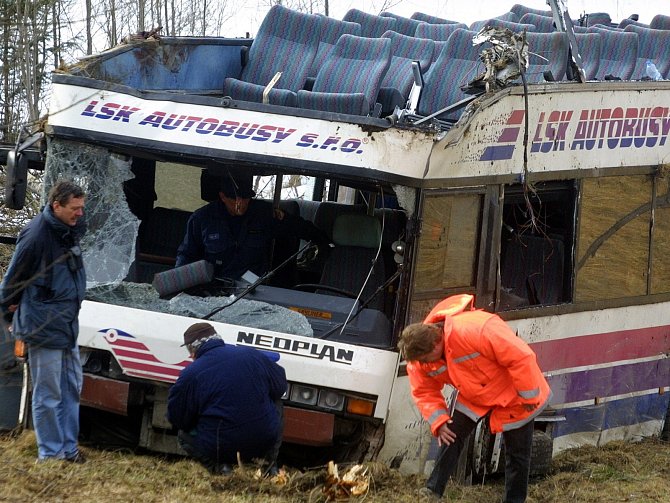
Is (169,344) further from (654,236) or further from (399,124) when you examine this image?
(654,236)

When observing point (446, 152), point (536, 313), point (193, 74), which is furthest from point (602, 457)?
point (193, 74)

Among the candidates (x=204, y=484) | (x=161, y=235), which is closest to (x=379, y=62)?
(x=161, y=235)

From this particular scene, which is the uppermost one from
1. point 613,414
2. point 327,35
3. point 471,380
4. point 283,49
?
point 327,35

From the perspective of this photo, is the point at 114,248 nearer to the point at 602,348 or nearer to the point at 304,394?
the point at 304,394

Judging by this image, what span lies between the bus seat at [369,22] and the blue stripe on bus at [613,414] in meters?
4.31

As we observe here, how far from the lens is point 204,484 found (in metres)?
6.04

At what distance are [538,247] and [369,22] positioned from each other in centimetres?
367

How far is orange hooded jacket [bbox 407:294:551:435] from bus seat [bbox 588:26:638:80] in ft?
15.7

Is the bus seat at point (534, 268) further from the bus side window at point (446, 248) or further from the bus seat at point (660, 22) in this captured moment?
the bus seat at point (660, 22)

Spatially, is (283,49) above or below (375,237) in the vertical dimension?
above

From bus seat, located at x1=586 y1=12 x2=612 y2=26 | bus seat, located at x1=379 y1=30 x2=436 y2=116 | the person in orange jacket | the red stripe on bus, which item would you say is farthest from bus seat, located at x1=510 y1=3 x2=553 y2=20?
the person in orange jacket

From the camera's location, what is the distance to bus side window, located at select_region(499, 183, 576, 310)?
24.3 feet

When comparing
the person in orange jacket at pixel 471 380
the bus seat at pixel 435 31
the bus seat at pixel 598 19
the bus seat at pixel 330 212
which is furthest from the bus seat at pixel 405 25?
Answer: the person in orange jacket at pixel 471 380

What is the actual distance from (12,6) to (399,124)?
11.4 m
